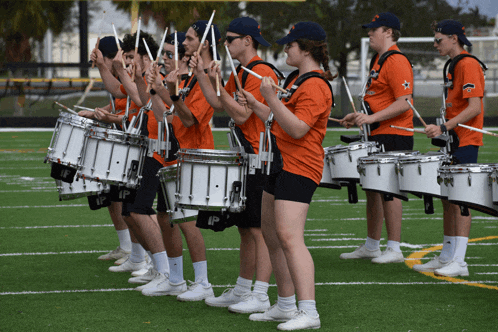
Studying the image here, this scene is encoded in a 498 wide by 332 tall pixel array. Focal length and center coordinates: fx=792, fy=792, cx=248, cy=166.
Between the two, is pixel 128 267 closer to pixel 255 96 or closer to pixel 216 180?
pixel 216 180

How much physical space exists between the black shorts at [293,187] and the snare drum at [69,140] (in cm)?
181

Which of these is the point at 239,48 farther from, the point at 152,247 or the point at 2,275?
the point at 2,275

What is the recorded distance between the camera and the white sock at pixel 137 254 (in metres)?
6.66

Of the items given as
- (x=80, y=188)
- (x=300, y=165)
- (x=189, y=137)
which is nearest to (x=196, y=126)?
(x=189, y=137)

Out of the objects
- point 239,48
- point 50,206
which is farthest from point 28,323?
point 50,206

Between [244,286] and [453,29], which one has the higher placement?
[453,29]

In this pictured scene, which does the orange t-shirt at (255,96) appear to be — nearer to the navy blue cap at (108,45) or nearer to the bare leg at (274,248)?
the bare leg at (274,248)

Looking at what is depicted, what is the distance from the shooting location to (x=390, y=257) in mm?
6863

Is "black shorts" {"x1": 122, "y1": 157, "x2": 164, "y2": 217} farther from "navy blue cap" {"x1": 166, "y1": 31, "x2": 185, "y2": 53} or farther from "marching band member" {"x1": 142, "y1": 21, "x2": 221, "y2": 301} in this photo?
"navy blue cap" {"x1": 166, "y1": 31, "x2": 185, "y2": 53}

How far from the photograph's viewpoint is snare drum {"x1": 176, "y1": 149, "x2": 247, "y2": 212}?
482 centimetres

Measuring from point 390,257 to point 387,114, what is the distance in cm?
125

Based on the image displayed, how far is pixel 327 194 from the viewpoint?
11469 mm

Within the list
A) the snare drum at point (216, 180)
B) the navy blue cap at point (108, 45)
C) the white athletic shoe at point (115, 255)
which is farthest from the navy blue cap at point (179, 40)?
the white athletic shoe at point (115, 255)

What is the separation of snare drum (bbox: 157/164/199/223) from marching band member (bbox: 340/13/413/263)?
1.81 m
